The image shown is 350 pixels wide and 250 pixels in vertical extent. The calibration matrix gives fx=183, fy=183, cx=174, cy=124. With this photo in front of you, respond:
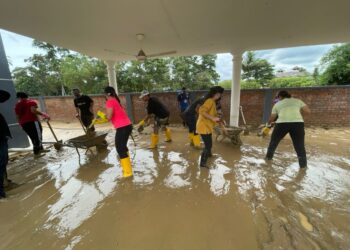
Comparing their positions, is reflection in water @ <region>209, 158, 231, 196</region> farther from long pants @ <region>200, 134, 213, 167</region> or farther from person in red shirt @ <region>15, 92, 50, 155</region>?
person in red shirt @ <region>15, 92, 50, 155</region>

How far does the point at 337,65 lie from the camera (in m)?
8.38

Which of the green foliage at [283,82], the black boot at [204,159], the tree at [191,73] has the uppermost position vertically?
the tree at [191,73]

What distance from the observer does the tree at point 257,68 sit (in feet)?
53.4

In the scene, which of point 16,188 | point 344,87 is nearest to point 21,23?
point 16,188

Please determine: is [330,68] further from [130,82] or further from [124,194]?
[130,82]

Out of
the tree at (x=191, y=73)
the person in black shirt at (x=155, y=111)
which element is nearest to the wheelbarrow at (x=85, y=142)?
the person in black shirt at (x=155, y=111)

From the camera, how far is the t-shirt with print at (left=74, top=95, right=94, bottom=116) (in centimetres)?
467

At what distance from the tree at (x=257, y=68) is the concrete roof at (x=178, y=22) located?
12.3 meters

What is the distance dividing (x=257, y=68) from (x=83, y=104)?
52.8 ft

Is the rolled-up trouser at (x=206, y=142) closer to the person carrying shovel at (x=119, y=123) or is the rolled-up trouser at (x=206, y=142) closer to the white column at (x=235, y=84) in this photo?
the person carrying shovel at (x=119, y=123)

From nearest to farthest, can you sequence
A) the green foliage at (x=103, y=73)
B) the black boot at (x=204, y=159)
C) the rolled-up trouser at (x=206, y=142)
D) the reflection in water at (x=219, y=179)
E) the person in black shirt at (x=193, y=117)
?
the reflection in water at (x=219, y=179) < the rolled-up trouser at (x=206, y=142) < the black boot at (x=204, y=159) < the person in black shirt at (x=193, y=117) < the green foliage at (x=103, y=73)

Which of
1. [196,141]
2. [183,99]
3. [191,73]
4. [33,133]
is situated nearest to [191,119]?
[196,141]

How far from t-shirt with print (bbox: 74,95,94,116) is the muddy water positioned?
1442mm

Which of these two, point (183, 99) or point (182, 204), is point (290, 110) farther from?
point (183, 99)
